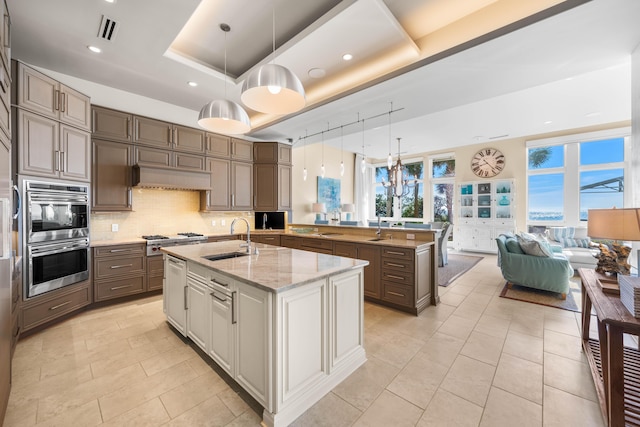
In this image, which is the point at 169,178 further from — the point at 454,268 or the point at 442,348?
the point at 454,268

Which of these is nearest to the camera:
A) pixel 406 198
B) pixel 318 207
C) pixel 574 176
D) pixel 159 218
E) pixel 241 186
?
pixel 159 218

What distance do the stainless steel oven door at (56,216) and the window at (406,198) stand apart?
308 inches

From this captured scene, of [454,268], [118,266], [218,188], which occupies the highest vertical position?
[218,188]

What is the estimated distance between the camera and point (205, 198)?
4797 mm

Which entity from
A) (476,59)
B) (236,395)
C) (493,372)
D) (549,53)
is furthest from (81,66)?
(493,372)

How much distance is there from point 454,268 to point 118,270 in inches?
237

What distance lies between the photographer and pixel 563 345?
2518 millimetres

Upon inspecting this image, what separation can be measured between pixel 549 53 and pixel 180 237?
16.7 feet

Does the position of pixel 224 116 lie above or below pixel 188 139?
below

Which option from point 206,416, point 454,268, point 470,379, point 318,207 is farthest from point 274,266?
point 318,207

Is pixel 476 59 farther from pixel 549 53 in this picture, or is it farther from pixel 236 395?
pixel 236 395

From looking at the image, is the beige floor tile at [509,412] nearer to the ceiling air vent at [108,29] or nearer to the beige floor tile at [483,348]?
the beige floor tile at [483,348]

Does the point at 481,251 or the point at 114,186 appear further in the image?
the point at 481,251

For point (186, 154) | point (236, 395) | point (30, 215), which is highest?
point (186, 154)
